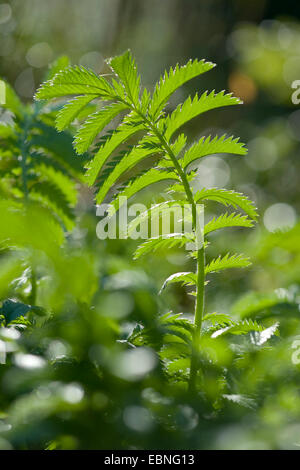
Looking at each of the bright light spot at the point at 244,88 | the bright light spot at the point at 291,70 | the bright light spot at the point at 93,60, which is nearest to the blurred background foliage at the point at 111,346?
the bright light spot at the point at 291,70

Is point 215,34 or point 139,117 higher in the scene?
point 215,34

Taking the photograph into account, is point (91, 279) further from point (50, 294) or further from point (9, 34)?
point (9, 34)

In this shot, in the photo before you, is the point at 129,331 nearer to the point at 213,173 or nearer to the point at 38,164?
the point at 38,164

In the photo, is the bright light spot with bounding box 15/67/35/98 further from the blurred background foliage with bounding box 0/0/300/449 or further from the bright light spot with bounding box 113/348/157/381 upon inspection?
the bright light spot with bounding box 113/348/157/381

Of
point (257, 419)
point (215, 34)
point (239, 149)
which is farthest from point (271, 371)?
point (215, 34)

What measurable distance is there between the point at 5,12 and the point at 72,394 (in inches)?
157

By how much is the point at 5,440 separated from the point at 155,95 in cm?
52

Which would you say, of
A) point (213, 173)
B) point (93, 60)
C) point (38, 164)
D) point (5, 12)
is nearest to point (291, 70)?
point (213, 173)

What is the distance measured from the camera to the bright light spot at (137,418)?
0.50 metres

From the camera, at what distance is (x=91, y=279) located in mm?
500

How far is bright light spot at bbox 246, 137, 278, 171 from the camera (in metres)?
3.46

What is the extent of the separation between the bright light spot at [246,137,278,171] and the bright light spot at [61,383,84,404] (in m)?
3.06

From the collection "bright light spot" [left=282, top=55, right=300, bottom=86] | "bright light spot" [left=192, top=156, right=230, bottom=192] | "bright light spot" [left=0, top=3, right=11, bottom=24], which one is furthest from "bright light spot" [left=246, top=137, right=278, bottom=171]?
"bright light spot" [left=0, top=3, right=11, bottom=24]

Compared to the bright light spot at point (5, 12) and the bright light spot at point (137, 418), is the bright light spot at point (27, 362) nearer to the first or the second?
the bright light spot at point (137, 418)
